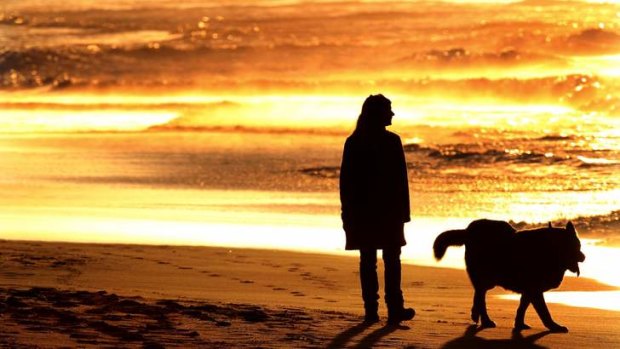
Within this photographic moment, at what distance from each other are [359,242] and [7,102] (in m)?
56.2

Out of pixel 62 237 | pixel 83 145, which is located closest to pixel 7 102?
pixel 83 145

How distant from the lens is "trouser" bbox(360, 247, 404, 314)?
10688 mm

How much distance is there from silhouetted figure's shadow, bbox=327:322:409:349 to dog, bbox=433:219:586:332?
0.86m

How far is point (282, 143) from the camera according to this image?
4556cm

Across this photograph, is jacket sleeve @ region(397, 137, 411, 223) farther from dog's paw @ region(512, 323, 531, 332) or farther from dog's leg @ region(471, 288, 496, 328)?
dog's paw @ region(512, 323, 531, 332)

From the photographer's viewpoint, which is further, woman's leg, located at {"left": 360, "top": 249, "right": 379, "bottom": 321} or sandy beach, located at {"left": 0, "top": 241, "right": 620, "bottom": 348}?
woman's leg, located at {"left": 360, "top": 249, "right": 379, "bottom": 321}

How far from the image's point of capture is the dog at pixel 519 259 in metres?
10.5

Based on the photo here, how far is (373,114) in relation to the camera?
10.7 metres

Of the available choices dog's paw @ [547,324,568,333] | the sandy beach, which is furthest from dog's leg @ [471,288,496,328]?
dog's paw @ [547,324,568,333]

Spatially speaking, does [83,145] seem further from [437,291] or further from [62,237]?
[437,291]

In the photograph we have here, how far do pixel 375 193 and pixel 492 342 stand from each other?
5.08 feet

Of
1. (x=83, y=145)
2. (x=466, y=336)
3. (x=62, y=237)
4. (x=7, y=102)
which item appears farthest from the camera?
(x=7, y=102)

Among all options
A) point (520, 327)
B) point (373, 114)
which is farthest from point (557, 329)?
point (373, 114)

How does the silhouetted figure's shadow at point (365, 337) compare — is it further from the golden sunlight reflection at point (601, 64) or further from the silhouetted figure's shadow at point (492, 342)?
the golden sunlight reflection at point (601, 64)
